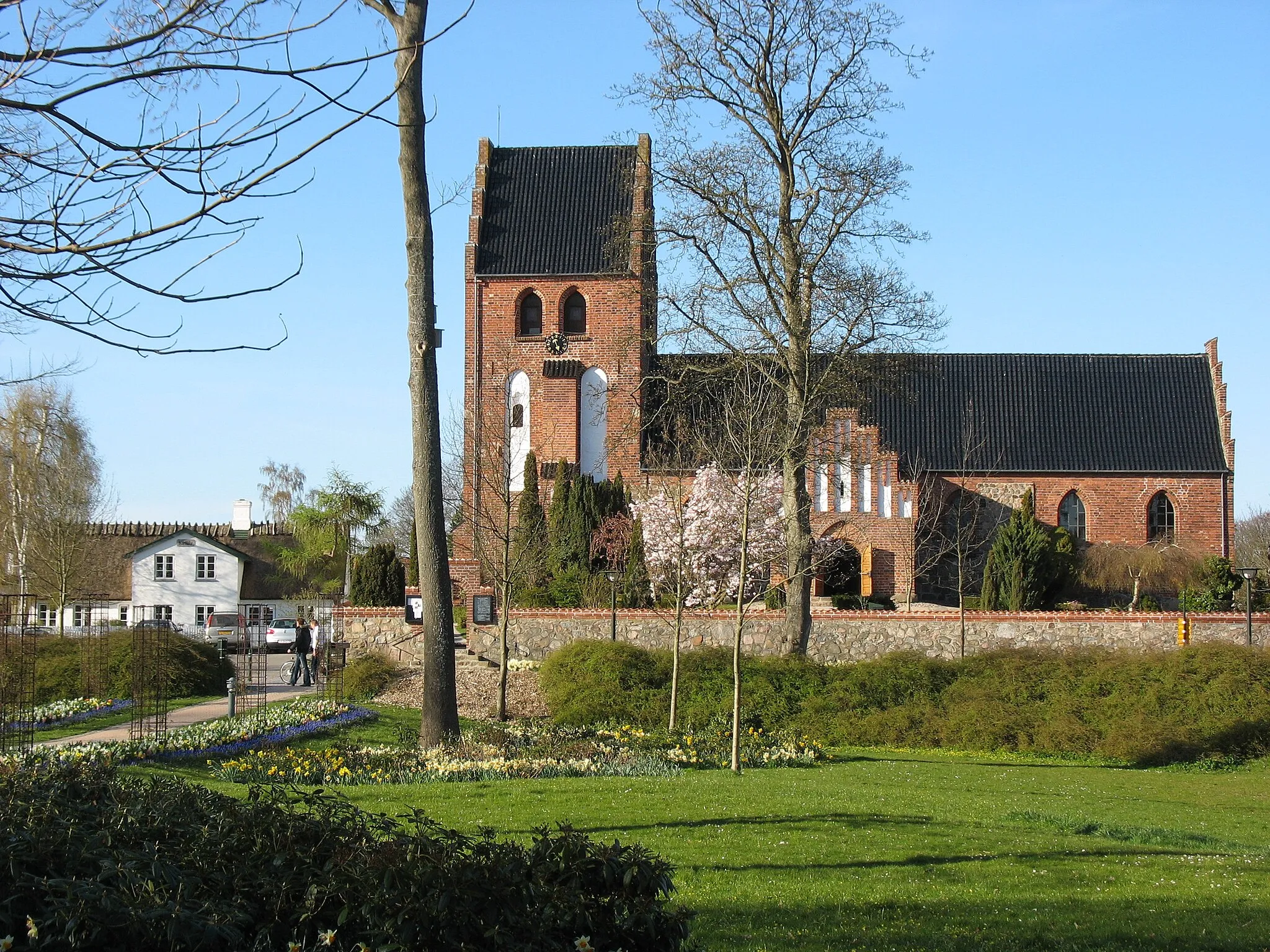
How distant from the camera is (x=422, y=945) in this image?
188 inches

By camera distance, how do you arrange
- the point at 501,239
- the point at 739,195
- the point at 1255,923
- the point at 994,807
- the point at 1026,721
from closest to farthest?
the point at 1255,923, the point at 994,807, the point at 1026,721, the point at 739,195, the point at 501,239

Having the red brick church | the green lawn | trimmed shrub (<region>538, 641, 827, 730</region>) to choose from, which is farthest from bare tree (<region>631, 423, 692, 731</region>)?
the green lawn

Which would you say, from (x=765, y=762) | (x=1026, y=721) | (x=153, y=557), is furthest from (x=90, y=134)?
(x=153, y=557)

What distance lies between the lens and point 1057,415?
43.8 metres

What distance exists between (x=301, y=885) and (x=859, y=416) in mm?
34290

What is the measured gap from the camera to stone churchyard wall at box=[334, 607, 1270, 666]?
97.5ft

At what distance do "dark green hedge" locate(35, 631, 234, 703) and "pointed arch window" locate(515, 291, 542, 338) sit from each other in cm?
1847

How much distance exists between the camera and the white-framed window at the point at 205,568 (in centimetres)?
5672

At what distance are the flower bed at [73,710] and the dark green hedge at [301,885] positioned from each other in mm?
14310

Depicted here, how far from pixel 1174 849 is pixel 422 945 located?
7.90 meters

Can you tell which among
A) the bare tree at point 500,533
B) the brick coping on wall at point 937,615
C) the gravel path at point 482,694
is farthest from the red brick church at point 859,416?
the gravel path at point 482,694

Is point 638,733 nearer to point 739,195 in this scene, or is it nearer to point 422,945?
point 739,195

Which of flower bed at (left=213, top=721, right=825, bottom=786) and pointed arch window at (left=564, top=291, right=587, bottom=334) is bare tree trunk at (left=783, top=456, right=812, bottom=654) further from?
pointed arch window at (left=564, top=291, right=587, bottom=334)

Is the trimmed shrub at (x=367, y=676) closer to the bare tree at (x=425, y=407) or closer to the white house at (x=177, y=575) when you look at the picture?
the bare tree at (x=425, y=407)
